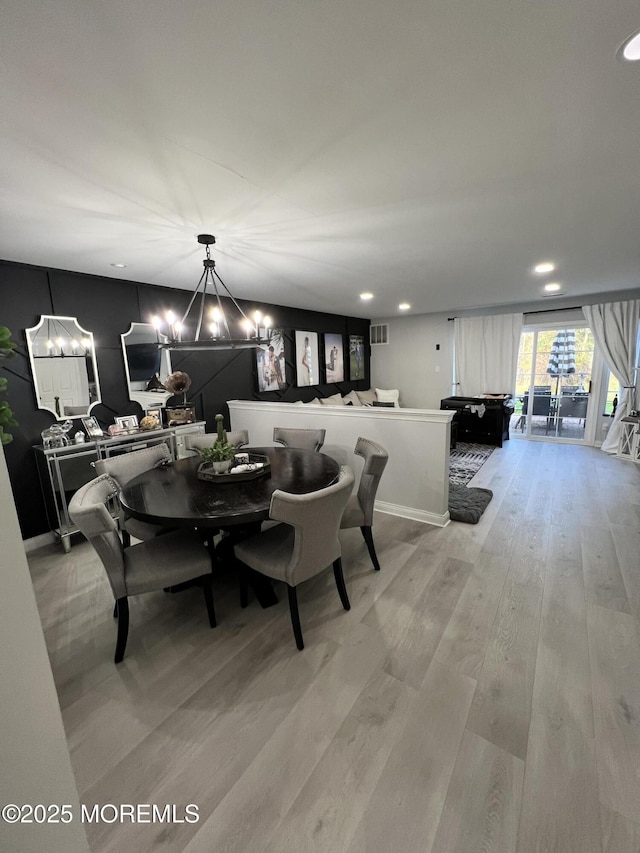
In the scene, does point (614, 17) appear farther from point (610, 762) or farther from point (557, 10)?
point (610, 762)

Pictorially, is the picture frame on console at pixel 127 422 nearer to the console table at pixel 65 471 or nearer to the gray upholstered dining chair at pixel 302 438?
the console table at pixel 65 471

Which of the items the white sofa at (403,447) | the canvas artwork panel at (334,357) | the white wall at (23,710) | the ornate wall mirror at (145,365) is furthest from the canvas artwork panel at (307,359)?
the white wall at (23,710)

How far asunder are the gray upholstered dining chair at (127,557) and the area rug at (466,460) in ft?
10.9

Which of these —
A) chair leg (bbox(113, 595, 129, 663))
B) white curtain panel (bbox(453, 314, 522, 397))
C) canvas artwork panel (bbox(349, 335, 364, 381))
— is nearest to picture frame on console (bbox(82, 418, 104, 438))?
chair leg (bbox(113, 595, 129, 663))

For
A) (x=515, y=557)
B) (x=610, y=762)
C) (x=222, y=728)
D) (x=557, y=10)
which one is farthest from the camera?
(x=515, y=557)

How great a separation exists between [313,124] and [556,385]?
20.7ft

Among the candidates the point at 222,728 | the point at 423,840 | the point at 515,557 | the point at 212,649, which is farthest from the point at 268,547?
the point at 515,557

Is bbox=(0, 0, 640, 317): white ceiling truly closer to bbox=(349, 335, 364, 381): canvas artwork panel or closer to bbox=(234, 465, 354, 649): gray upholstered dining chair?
bbox=(234, 465, 354, 649): gray upholstered dining chair

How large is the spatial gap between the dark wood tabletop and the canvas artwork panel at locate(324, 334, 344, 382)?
12.9ft

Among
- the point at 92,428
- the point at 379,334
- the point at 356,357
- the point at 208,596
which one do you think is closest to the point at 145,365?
the point at 92,428

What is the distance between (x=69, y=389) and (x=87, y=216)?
1.78 m

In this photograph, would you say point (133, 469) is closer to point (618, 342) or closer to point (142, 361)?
point (142, 361)

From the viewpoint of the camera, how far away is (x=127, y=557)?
77.5 inches

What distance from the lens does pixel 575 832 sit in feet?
3.73
